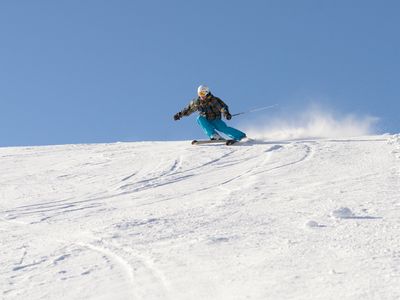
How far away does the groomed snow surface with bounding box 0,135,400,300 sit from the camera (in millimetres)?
5609

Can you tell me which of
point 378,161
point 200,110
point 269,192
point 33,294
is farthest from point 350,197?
point 200,110

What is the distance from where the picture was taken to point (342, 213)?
748 centimetres

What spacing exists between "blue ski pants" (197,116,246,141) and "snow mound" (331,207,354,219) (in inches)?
313

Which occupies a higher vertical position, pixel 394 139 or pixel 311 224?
pixel 394 139

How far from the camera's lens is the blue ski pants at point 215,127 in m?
15.5

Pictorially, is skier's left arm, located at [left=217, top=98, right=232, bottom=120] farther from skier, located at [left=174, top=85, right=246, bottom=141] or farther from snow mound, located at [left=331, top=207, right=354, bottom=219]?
snow mound, located at [left=331, top=207, right=354, bottom=219]

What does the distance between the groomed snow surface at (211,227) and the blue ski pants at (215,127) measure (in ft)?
6.48

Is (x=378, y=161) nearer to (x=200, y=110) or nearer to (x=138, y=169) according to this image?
(x=138, y=169)

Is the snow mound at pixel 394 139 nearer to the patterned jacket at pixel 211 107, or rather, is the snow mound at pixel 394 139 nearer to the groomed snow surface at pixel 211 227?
the groomed snow surface at pixel 211 227

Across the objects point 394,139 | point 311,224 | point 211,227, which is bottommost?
point 311,224

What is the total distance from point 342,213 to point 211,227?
4.41 feet

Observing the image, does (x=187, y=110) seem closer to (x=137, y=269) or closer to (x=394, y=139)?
(x=394, y=139)

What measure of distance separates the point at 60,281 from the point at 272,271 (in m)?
1.71

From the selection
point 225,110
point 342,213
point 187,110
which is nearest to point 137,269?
point 342,213
